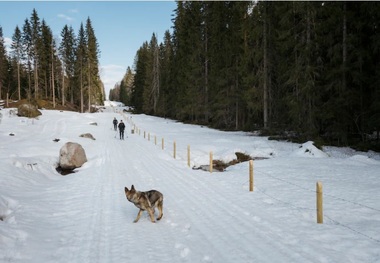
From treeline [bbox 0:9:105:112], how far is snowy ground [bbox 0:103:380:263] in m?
54.6

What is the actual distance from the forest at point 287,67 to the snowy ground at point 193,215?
680 cm

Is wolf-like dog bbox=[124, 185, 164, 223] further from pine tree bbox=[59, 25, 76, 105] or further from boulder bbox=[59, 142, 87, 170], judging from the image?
pine tree bbox=[59, 25, 76, 105]

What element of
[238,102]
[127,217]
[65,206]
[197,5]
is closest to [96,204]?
[65,206]

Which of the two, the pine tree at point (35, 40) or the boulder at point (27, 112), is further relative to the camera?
→ the pine tree at point (35, 40)

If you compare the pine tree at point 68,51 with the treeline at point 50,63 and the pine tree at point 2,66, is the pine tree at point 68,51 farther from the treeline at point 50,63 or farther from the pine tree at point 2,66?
the pine tree at point 2,66

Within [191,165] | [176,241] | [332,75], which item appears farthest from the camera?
[332,75]

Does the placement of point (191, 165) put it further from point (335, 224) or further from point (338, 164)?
point (335, 224)

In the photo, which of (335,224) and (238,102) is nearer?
(335,224)

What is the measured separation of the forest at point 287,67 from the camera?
20297 millimetres

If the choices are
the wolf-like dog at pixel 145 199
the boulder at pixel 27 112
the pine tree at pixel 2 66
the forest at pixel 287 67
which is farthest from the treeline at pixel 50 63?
the wolf-like dog at pixel 145 199

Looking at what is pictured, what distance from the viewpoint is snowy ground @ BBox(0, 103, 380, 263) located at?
18.6 feet

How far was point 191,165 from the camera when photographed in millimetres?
16781

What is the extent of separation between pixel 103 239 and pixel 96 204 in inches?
113

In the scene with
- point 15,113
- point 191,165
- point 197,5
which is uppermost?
point 197,5
